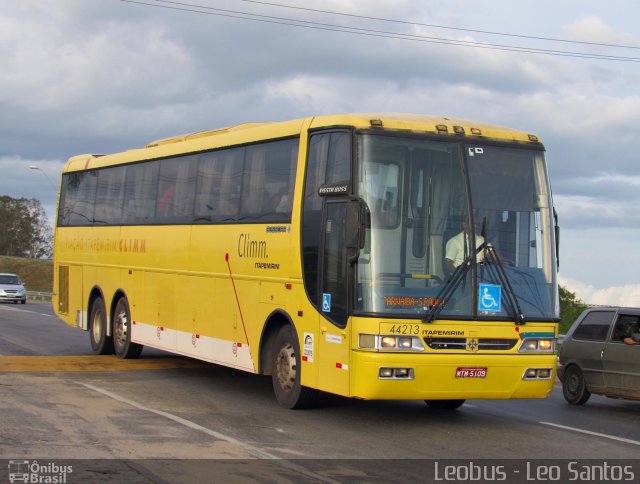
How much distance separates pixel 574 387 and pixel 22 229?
112 m

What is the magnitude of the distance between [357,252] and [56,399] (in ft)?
15.4

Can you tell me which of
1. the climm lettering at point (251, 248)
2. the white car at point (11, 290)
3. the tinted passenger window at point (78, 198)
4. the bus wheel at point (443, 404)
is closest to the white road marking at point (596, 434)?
the bus wheel at point (443, 404)

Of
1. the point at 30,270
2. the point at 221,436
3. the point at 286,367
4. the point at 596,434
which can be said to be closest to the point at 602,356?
the point at 596,434

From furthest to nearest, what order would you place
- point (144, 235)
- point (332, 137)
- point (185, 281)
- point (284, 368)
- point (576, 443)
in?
point (144, 235) < point (185, 281) < point (284, 368) < point (332, 137) < point (576, 443)

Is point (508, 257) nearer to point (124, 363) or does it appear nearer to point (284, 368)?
point (284, 368)

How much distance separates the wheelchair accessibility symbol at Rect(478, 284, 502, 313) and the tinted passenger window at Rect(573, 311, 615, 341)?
4.41 metres

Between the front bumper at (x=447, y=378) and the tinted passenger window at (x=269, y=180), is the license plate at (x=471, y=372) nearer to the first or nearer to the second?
the front bumper at (x=447, y=378)

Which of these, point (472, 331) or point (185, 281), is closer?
point (472, 331)

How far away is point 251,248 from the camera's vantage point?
14164 mm

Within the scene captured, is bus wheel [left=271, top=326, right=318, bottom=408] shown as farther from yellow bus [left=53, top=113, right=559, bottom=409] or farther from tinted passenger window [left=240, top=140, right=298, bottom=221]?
tinted passenger window [left=240, top=140, right=298, bottom=221]

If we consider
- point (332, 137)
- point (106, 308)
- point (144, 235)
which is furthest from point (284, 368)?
point (106, 308)

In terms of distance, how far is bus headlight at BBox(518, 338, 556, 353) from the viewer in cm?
1206

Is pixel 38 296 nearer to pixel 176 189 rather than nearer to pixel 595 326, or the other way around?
pixel 176 189

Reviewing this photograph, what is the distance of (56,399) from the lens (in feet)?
43.7
